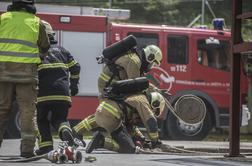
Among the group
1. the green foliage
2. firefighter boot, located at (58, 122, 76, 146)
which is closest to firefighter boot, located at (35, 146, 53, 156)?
firefighter boot, located at (58, 122, 76, 146)

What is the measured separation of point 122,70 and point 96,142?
1.11 metres

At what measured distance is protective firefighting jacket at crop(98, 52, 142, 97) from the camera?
1025cm

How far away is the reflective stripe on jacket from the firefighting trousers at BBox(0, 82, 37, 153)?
0.30m

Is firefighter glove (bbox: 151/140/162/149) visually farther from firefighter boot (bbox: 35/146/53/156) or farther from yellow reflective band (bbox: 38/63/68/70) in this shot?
yellow reflective band (bbox: 38/63/68/70)

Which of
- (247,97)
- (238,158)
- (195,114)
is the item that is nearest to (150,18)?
(247,97)

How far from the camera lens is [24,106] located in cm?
816

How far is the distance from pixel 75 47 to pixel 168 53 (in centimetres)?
197

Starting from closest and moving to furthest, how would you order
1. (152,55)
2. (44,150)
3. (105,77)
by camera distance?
(44,150), (105,77), (152,55)

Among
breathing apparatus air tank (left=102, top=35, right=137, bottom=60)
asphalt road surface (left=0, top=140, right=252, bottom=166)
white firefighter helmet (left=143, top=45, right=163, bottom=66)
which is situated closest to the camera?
asphalt road surface (left=0, top=140, right=252, bottom=166)

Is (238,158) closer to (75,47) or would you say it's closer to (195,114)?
(195,114)

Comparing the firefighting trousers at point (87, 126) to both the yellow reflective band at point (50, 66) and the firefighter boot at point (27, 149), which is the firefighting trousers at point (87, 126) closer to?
the yellow reflective band at point (50, 66)

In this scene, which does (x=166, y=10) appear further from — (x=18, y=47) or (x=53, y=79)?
(x=18, y=47)

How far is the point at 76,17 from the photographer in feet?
54.1

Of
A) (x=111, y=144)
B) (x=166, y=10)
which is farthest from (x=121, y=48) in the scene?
(x=166, y=10)
